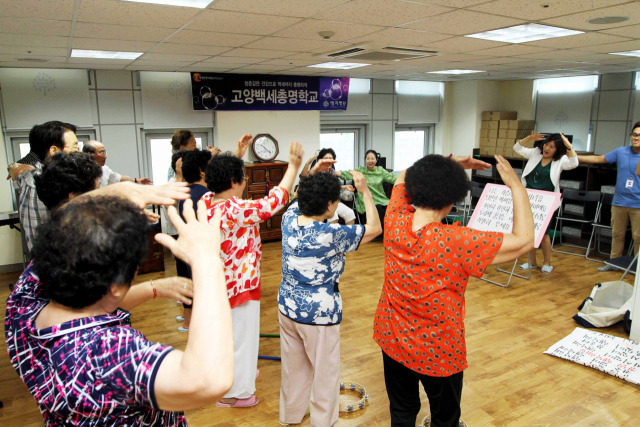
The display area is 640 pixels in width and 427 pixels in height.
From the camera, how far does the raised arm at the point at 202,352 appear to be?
86 centimetres

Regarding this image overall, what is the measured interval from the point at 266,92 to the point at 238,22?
12.5 feet

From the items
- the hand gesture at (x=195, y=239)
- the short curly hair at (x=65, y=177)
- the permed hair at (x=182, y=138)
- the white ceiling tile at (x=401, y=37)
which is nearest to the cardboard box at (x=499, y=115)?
the white ceiling tile at (x=401, y=37)

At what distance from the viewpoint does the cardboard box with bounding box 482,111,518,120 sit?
827cm

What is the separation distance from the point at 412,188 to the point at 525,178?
4.29 m

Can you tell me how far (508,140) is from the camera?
7992 millimetres

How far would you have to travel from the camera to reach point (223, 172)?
8.65 feet

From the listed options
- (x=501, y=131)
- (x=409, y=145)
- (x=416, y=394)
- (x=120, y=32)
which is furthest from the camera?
(x=409, y=145)

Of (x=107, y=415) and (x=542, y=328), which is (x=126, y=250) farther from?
(x=542, y=328)

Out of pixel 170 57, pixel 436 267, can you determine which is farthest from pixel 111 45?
pixel 436 267

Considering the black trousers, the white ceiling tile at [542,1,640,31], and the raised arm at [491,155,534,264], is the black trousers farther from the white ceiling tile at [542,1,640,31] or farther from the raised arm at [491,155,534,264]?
the white ceiling tile at [542,1,640,31]

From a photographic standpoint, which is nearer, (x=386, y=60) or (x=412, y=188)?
(x=412, y=188)

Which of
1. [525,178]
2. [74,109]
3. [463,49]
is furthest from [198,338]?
[74,109]

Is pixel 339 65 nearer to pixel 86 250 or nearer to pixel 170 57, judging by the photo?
pixel 170 57

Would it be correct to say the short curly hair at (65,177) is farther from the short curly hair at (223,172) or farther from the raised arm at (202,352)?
the raised arm at (202,352)
